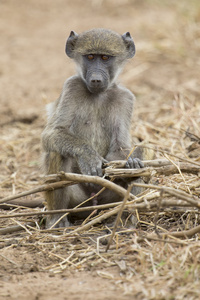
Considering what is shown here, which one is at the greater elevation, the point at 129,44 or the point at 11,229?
the point at 129,44

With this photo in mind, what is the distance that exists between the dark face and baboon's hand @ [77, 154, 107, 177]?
2.32ft

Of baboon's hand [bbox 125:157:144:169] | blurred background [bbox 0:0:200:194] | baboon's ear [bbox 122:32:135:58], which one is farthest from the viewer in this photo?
blurred background [bbox 0:0:200:194]

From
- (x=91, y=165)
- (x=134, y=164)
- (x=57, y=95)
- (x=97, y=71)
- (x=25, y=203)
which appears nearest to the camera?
(x=134, y=164)

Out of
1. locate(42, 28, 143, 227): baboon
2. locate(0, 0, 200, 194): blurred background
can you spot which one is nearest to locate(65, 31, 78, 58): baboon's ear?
locate(42, 28, 143, 227): baboon

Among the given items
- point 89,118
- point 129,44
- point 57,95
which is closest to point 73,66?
point 57,95

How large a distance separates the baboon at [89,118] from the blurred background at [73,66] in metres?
0.73

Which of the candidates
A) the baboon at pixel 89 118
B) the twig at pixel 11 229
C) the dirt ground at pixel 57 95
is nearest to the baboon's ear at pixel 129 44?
the baboon at pixel 89 118

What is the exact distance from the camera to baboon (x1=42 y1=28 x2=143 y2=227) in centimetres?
501

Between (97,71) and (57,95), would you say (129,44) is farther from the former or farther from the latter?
(57,95)

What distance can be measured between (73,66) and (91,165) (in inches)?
235

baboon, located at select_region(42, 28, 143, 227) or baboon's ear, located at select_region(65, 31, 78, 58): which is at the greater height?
baboon's ear, located at select_region(65, 31, 78, 58)

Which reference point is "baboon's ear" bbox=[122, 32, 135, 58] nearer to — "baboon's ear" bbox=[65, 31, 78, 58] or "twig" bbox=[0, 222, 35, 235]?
"baboon's ear" bbox=[65, 31, 78, 58]

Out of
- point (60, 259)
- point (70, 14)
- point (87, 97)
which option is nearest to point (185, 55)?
point (70, 14)

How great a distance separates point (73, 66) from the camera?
34.5 ft
